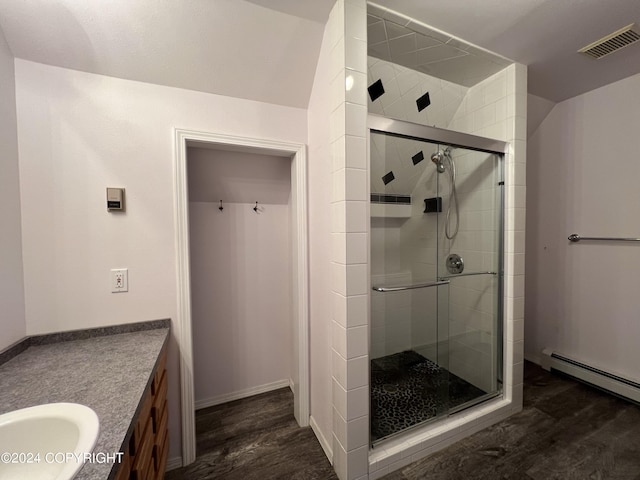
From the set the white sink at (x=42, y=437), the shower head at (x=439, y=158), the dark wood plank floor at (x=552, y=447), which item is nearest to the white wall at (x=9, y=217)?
the white sink at (x=42, y=437)

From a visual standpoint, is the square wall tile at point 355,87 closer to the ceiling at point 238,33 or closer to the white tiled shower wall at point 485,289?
the ceiling at point 238,33

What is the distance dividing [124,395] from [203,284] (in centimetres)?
107

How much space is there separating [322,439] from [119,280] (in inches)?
61.3

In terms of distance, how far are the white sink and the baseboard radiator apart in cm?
326

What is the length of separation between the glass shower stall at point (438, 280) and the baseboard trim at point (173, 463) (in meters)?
1.24

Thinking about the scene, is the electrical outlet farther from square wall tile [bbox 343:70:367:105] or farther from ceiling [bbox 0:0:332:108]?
square wall tile [bbox 343:70:367:105]

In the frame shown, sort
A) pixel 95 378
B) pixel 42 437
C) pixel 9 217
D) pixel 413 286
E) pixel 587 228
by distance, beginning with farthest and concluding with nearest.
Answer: pixel 587 228 < pixel 413 286 < pixel 9 217 < pixel 95 378 < pixel 42 437

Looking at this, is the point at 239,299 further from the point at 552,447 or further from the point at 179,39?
the point at 552,447

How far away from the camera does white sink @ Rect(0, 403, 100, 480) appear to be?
0.67 m

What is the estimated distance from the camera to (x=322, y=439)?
59.6 inches

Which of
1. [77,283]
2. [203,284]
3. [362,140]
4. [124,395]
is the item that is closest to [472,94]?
[362,140]

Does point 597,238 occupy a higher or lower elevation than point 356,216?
lower

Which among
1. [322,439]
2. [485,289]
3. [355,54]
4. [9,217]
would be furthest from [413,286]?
[9,217]

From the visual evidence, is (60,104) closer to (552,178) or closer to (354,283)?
(354,283)
